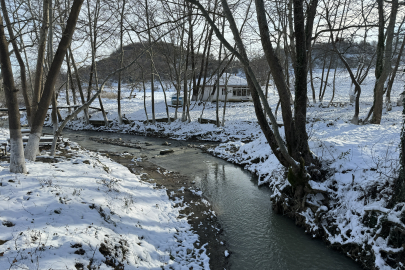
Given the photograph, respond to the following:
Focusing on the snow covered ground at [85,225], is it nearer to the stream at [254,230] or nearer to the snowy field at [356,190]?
the stream at [254,230]

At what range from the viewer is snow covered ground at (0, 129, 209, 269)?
356 centimetres

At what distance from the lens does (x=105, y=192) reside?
6.12m

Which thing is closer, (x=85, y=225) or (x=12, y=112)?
(x=85, y=225)

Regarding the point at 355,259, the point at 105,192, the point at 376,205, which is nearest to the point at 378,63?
the point at 376,205

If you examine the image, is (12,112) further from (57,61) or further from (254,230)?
(254,230)

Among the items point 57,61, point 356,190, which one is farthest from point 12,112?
point 356,190

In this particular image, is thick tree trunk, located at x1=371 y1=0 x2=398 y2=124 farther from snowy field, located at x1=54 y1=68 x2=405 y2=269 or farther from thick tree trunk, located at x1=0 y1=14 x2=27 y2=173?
thick tree trunk, located at x1=0 y1=14 x2=27 y2=173

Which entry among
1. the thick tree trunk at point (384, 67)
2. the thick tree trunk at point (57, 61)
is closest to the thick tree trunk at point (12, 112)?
the thick tree trunk at point (57, 61)

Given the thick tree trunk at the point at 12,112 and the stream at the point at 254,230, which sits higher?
the thick tree trunk at the point at 12,112

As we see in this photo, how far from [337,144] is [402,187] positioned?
380 centimetres

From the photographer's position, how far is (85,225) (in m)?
4.46

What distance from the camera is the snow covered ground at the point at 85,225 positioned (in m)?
3.56

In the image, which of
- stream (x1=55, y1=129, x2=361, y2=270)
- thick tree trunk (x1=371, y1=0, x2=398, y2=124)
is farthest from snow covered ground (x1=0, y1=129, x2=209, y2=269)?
thick tree trunk (x1=371, y1=0, x2=398, y2=124)

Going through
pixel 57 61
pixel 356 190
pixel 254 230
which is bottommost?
pixel 254 230
